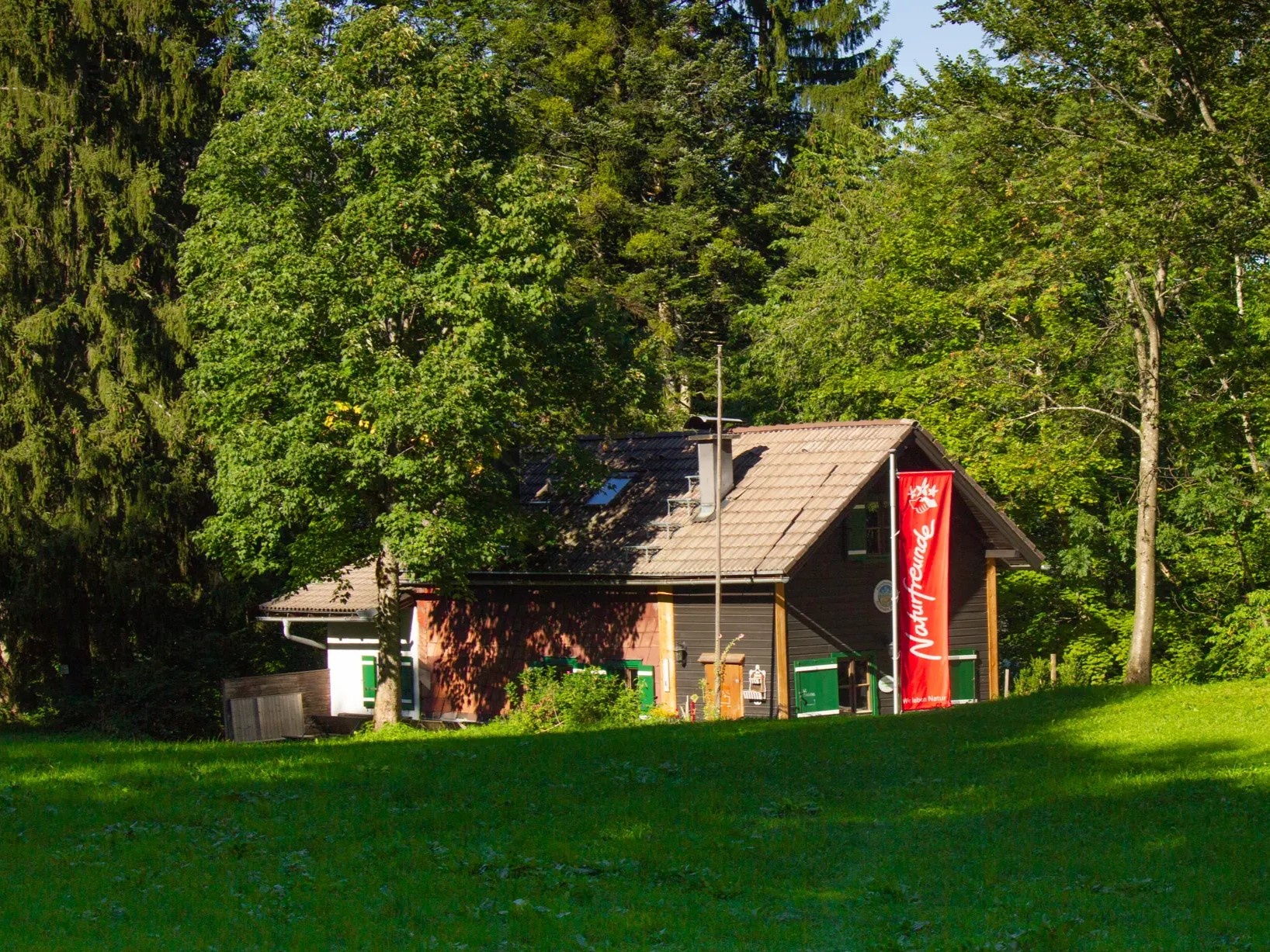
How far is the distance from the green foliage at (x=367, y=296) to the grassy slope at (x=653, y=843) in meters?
6.09

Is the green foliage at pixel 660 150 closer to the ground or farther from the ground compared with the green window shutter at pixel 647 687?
farther from the ground

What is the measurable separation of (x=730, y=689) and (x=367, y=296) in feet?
32.8

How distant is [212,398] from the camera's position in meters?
27.1

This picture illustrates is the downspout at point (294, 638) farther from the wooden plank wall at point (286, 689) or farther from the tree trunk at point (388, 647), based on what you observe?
the tree trunk at point (388, 647)

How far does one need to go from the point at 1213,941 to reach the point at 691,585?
19.9 meters

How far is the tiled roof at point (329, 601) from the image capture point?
3422 centimetres

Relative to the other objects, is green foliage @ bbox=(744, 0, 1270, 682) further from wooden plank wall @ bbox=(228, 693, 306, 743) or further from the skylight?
wooden plank wall @ bbox=(228, 693, 306, 743)

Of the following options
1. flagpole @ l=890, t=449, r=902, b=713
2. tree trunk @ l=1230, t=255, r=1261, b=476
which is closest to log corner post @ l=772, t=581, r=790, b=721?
flagpole @ l=890, t=449, r=902, b=713

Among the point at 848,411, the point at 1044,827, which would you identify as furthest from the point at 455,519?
the point at 848,411

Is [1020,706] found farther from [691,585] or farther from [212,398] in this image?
[212,398]

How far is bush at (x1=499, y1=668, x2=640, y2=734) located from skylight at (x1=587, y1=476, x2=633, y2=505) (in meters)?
4.96

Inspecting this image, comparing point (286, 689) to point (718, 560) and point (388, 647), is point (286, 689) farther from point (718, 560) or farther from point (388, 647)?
point (718, 560)

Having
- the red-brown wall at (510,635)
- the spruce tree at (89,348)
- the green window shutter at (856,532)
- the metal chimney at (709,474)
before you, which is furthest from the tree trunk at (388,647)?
the green window shutter at (856,532)

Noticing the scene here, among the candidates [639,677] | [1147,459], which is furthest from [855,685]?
[1147,459]
